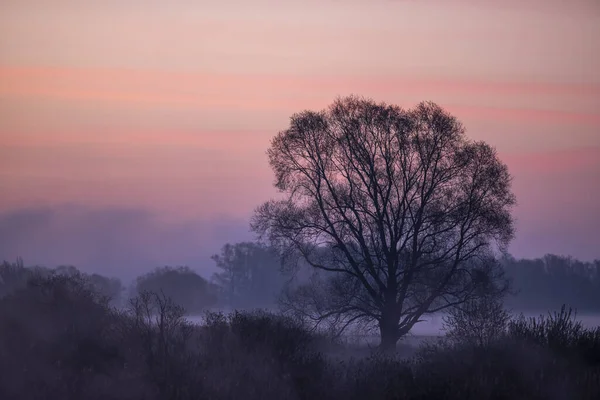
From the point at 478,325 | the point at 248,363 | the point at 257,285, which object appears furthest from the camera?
the point at 257,285

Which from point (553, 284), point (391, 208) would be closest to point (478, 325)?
point (391, 208)

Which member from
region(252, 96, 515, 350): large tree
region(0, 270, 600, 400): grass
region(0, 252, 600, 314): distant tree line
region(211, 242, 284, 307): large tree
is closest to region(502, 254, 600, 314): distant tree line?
Answer: region(0, 252, 600, 314): distant tree line

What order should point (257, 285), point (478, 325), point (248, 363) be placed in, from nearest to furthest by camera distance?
1. point (248, 363)
2. point (478, 325)
3. point (257, 285)

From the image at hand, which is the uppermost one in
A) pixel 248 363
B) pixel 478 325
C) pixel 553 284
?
pixel 553 284

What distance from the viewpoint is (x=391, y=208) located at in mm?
31047

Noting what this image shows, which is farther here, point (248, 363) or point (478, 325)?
point (478, 325)

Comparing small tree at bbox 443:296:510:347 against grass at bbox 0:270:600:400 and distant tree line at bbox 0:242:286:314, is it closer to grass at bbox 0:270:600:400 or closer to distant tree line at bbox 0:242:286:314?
grass at bbox 0:270:600:400

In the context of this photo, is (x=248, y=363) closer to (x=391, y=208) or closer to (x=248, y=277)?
(x=391, y=208)

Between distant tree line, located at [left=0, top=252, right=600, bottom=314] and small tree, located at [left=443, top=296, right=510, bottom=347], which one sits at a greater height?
distant tree line, located at [left=0, top=252, right=600, bottom=314]

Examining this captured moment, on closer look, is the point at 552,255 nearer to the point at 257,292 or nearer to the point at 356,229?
the point at 257,292

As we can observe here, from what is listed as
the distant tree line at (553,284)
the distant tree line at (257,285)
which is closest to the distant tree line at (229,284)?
the distant tree line at (257,285)

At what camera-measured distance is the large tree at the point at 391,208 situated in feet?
101

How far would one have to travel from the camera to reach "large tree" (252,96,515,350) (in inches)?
1212

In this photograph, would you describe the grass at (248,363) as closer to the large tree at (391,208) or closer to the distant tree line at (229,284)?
the large tree at (391,208)
